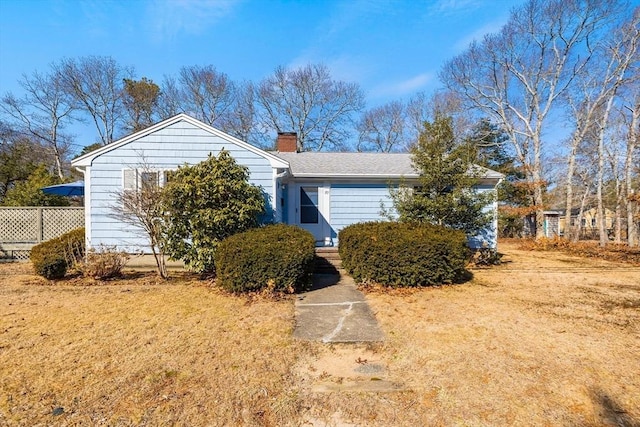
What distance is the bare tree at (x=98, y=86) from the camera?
2334 centimetres

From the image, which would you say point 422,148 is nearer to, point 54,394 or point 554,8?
point 54,394

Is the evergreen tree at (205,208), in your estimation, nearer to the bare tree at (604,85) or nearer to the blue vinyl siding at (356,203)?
the blue vinyl siding at (356,203)

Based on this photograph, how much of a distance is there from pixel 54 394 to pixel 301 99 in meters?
26.8

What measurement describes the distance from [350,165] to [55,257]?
342 inches

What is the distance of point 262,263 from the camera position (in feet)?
18.7

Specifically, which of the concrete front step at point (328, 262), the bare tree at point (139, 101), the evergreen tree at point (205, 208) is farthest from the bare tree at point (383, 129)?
the evergreen tree at point (205, 208)

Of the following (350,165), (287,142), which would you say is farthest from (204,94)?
(350,165)

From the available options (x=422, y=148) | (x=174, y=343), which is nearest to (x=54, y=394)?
(x=174, y=343)

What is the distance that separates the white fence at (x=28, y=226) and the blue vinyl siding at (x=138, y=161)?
296 cm

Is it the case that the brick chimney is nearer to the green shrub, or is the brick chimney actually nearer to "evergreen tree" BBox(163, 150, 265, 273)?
"evergreen tree" BBox(163, 150, 265, 273)

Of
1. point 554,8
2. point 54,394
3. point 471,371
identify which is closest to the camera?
point 54,394

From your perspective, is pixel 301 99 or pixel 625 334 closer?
pixel 625 334

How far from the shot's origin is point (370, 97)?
27312mm

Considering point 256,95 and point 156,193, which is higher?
point 256,95
